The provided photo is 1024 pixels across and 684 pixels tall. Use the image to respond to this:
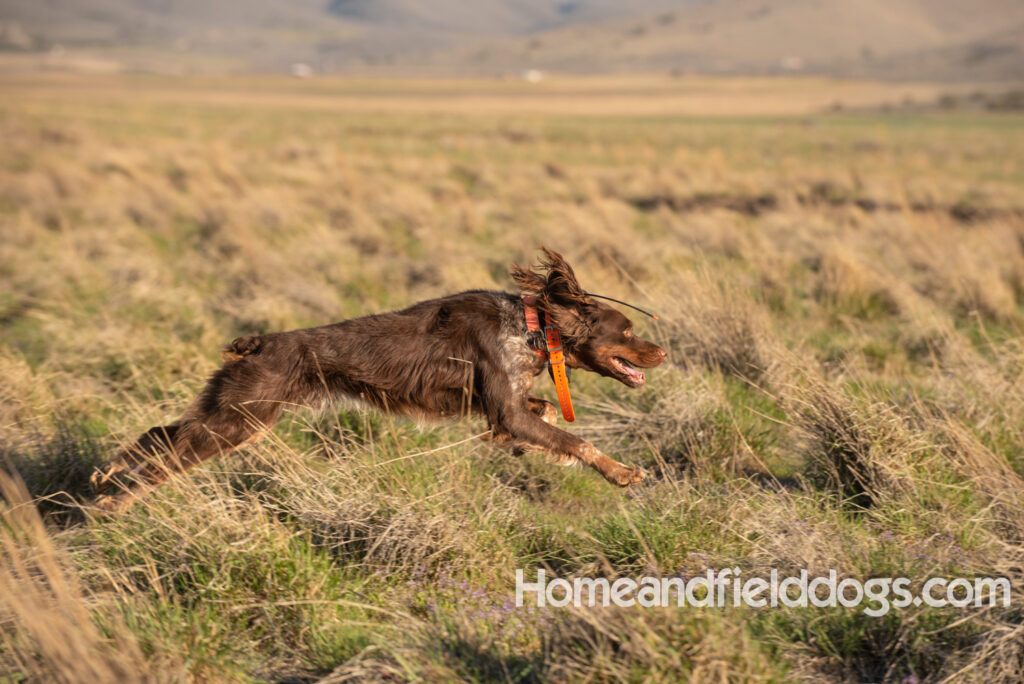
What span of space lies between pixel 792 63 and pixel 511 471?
154546mm

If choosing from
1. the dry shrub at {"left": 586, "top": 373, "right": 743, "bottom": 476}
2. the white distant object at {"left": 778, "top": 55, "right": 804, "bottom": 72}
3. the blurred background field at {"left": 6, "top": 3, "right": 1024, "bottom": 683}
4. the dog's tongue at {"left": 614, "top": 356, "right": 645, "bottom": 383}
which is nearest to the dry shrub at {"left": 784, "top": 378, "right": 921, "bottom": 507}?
the blurred background field at {"left": 6, "top": 3, "right": 1024, "bottom": 683}

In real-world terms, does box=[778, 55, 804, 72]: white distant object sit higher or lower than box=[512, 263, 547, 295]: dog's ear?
higher

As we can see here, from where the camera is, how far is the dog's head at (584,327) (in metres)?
4.13

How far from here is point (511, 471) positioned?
181 inches

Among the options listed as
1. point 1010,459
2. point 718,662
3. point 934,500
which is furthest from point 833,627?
point 1010,459

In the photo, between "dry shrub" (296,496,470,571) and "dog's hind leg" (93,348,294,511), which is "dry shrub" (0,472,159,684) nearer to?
"dog's hind leg" (93,348,294,511)

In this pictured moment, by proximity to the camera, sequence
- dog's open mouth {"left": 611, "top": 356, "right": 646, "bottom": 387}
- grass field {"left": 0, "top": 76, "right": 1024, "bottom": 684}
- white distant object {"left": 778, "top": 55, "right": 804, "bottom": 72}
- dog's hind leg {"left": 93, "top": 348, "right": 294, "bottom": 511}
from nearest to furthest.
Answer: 1. grass field {"left": 0, "top": 76, "right": 1024, "bottom": 684}
2. dog's hind leg {"left": 93, "top": 348, "right": 294, "bottom": 511}
3. dog's open mouth {"left": 611, "top": 356, "right": 646, "bottom": 387}
4. white distant object {"left": 778, "top": 55, "right": 804, "bottom": 72}

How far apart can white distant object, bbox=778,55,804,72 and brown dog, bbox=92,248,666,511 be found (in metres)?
142

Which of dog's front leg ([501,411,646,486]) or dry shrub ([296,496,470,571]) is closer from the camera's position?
dry shrub ([296,496,470,571])

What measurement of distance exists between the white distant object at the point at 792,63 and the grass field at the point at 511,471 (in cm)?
13481

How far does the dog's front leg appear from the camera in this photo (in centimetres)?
398

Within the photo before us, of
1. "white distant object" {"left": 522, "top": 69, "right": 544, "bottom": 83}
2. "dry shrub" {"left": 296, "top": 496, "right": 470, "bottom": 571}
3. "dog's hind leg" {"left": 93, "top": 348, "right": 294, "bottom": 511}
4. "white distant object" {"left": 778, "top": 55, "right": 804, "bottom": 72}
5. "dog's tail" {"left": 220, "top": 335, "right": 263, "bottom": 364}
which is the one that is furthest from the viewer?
"white distant object" {"left": 778, "top": 55, "right": 804, "bottom": 72}

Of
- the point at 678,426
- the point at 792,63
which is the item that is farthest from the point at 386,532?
the point at 792,63

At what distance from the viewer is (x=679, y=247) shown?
11453 mm
